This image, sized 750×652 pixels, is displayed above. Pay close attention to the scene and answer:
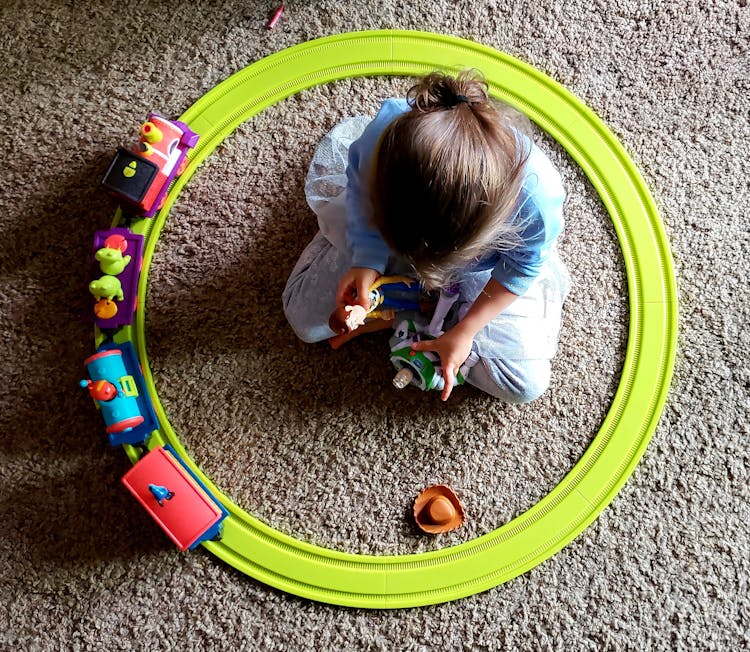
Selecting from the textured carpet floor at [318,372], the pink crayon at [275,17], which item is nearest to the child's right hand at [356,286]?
the textured carpet floor at [318,372]

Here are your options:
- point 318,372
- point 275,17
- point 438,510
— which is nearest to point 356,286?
point 318,372

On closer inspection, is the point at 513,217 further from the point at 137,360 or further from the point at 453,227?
the point at 137,360

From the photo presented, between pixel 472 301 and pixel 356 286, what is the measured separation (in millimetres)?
142

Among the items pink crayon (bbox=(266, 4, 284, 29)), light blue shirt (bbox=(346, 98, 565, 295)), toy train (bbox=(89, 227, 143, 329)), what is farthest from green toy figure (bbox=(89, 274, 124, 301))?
pink crayon (bbox=(266, 4, 284, 29))

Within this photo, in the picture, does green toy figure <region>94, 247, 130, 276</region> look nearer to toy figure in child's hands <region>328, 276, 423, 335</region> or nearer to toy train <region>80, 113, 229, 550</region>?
toy train <region>80, 113, 229, 550</region>

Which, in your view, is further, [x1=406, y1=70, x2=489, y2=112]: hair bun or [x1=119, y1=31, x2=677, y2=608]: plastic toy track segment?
[x1=119, y1=31, x2=677, y2=608]: plastic toy track segment

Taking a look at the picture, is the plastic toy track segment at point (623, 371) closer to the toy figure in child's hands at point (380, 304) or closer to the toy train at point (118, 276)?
the toy train at point (118, 276)

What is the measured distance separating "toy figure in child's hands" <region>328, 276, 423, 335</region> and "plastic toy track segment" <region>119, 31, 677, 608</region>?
0.28m

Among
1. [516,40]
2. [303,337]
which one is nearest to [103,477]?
[303,337]

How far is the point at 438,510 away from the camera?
817 millimetres

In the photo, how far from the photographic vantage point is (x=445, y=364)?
0.76 meters

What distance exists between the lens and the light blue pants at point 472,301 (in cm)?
79

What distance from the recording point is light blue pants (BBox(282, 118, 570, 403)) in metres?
0.79

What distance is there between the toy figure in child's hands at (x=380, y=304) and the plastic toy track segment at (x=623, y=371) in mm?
284
